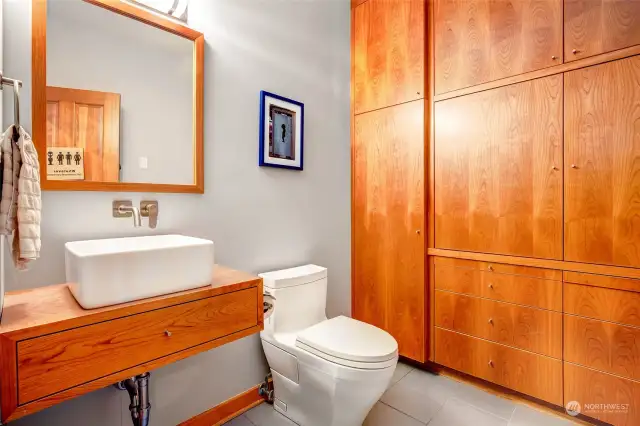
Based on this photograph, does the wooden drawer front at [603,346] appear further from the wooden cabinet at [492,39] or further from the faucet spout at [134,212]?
the faucet spout at [134,212]

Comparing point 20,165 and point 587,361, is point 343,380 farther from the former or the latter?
point 20,165

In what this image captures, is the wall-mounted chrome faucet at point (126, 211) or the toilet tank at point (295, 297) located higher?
the wall-mounted chrome faucet at point (126, 211)

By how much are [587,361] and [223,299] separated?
67.0 inches

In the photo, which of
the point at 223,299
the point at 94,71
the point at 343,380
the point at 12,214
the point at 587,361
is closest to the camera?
the point at 12,214

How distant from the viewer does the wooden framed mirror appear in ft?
3.84

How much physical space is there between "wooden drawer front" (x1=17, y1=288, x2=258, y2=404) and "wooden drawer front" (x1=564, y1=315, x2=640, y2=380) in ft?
5.16

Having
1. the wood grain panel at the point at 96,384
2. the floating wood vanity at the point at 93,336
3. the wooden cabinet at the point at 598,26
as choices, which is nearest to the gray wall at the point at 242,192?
the floating wood vanity at the point at 93,336

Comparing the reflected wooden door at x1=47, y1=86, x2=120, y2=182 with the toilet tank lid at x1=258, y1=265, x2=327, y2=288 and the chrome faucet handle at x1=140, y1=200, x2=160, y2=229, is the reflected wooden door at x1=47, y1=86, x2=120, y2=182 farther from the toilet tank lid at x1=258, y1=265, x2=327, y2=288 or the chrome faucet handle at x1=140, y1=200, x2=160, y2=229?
the toilet tank lid at x1=258, y1=265, x2=327, y2=288

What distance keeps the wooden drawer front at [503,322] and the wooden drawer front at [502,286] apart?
0.04 metres

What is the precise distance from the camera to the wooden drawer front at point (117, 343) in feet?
2.53

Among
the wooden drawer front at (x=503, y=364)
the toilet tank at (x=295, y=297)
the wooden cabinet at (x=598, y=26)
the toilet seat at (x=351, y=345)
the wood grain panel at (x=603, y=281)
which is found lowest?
the wooden drawer front at (x=503, y=364)

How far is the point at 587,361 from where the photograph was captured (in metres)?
1.52

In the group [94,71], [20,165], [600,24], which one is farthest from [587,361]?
[94,71]

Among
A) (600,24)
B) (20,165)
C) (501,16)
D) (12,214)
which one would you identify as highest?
(501,16)
